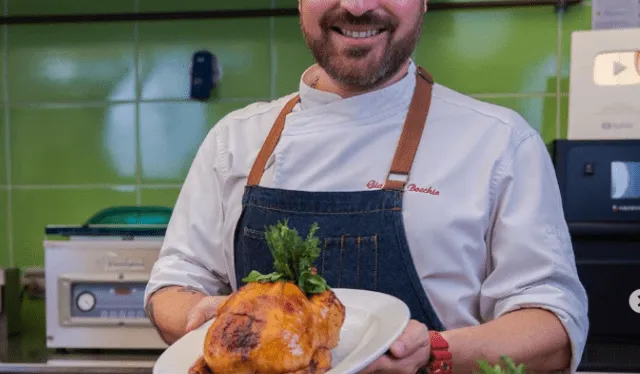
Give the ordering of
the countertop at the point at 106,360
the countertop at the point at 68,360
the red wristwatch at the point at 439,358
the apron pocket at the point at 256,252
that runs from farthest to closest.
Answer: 1. the countertop at the point at 68,360
2. the countertop at the point at 106,360
3. the apron pocket at the point at 256,252
4. the red wristwatch at the point at 439,358

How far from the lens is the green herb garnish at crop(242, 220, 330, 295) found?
674mm

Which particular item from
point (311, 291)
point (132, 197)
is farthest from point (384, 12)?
point (132, 197)

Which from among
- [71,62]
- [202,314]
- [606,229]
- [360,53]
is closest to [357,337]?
[202,314]

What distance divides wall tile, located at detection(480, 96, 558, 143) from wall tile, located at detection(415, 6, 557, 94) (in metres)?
0.02

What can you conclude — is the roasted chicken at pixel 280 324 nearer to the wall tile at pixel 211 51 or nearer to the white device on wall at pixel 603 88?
the white device on wall at pixel 603 88

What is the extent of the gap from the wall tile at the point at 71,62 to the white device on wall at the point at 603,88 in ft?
3.75

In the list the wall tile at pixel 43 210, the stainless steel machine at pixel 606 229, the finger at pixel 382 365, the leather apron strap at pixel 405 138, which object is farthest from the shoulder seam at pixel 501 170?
the wall tile at pixel 43 210

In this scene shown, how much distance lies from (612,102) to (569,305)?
81 centimetres

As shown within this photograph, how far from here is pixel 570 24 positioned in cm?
182

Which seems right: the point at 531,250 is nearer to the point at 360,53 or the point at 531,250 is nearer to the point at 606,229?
the point at 360,53

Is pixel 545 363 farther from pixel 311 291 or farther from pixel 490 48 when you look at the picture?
pixel 490 48

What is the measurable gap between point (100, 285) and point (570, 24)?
4.30 ft

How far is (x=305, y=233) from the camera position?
102 cm

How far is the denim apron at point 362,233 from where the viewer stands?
994mm
